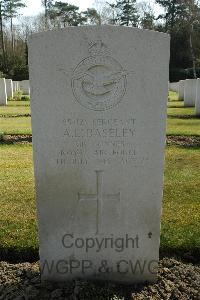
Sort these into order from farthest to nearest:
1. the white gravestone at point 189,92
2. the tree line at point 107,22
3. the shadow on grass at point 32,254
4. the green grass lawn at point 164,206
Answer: the tree line at point 107,22 < the white gravestone at point 189,92 < the green grass lawn at point 164,206 < the shadow on grass at point 32,254

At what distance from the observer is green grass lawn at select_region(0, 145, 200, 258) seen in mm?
4223

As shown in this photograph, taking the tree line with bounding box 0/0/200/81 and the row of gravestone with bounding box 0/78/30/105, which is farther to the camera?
the tree line with bounding box 0/0/200/81

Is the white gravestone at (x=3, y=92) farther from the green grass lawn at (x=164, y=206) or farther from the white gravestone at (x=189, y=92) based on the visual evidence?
the green grass lawn at (x=164, y=206)

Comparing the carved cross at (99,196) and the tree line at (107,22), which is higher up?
the tree line at (107,22)

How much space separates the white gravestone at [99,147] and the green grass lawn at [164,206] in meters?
0.83

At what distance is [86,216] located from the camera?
3.38 m

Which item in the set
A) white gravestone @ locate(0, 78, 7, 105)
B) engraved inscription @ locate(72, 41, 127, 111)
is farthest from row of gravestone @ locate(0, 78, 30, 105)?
engraved inscription @ locate(72, 41, 127, 111)

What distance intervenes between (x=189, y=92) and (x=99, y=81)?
16834 mm

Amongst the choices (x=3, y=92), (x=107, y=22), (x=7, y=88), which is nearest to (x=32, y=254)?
(x=3, y=92)

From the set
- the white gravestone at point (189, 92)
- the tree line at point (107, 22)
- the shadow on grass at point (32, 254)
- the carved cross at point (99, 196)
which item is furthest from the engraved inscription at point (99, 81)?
the tree line at point (107, 22)

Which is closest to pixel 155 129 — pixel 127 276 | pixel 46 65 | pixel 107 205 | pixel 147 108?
pixel 147 108

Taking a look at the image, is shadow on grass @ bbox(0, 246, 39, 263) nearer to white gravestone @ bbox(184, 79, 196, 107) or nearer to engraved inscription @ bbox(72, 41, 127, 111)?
engraved inscription @ bbox(72, 41, 127, 111)

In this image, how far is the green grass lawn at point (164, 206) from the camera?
4223 millimetres

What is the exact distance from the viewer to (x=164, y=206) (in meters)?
5.30
